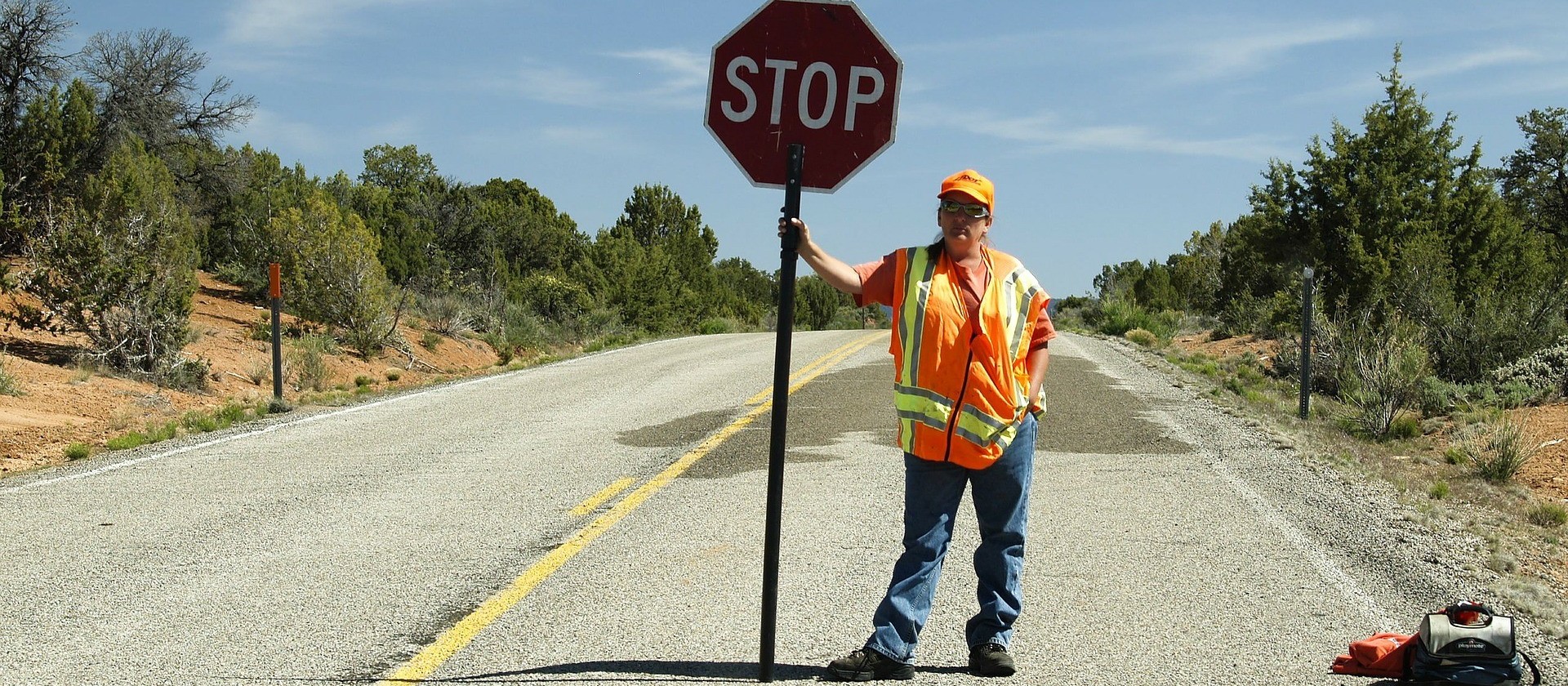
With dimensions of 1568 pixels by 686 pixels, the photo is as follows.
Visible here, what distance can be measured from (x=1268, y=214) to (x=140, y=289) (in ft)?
77.1

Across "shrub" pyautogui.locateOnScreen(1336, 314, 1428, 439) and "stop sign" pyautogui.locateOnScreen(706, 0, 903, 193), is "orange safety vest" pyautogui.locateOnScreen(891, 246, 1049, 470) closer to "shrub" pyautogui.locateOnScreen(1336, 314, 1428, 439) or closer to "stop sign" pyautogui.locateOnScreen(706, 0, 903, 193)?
"stop sign" pyautogui.locateOnScreen(706, 0, 903, 193)

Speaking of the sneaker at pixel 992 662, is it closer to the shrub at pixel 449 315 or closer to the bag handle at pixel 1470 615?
the bag handle at pixel 1470 615

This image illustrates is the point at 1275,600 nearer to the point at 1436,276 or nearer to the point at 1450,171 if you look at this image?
the point at 1436,276

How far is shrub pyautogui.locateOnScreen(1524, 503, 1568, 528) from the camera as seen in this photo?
779cm

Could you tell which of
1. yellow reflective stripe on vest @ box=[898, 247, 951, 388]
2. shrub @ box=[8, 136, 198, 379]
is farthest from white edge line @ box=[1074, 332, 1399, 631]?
shrub @ box=[8, 136, 198, 379]

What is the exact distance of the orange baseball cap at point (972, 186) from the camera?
4.27m

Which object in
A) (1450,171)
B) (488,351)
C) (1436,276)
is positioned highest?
(1450,171)

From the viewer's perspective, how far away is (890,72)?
4.55 meters

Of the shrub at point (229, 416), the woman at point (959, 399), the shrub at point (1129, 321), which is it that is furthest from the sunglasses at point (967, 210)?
the shrub at point (1129, 321)

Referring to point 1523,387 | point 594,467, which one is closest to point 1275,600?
point 594,467

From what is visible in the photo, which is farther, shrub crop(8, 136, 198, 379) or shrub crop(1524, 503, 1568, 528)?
shrub crop(8, 136, 198, 379)

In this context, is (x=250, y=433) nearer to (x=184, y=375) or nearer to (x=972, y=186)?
(x=184, y=375)

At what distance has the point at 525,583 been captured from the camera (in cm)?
573

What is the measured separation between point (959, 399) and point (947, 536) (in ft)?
1.69
